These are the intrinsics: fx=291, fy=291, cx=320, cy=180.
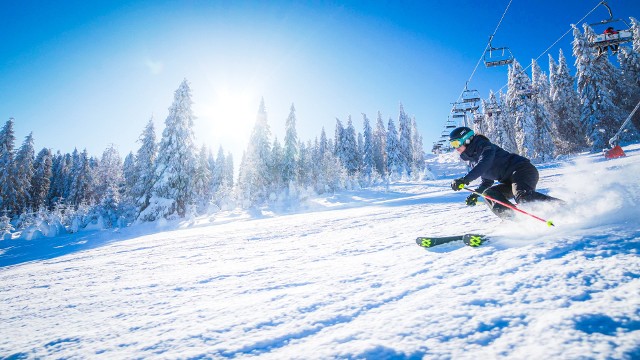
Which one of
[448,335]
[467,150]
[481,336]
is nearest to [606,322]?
[481,336]

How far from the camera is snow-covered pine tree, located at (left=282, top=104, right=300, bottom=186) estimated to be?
41.4 metres

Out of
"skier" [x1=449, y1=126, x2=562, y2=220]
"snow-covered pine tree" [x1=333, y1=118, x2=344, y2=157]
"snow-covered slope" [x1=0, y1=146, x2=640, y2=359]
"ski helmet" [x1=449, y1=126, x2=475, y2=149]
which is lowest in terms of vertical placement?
"snow-covered slope" [x1=0, y1=146, x2=640, y2=359]

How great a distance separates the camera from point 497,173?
14.6 ft

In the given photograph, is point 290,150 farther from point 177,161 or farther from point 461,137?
point 461,137

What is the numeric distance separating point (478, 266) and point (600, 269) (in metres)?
0.78

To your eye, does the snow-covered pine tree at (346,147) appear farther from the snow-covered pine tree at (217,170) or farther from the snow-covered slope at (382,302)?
the snow-covered slope at (382,302)

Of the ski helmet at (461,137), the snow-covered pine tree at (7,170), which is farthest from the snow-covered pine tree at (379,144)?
the ski helmet at (461,137)

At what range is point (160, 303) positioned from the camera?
8.98 feet

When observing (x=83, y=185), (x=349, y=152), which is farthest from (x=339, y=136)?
(x=83, y=185)

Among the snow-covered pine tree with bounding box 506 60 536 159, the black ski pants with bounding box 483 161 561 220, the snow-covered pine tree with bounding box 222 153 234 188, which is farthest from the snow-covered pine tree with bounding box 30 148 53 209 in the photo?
the snow-covered pine tree with bounding box 506 60 536 159

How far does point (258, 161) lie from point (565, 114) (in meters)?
44.0

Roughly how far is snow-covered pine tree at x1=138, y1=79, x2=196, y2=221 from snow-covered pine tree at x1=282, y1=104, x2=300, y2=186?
19.0 meters

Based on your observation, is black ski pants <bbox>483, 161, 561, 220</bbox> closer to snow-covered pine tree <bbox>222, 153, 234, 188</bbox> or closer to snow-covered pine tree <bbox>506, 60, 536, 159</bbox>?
snow-covered pine tree <bbox>506, 60, 536, 159</bbox>

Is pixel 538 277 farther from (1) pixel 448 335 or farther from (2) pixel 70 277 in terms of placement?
(2) pixel 70 277
